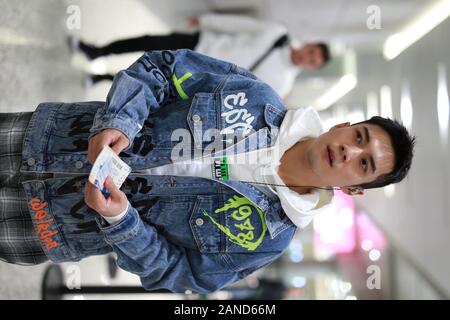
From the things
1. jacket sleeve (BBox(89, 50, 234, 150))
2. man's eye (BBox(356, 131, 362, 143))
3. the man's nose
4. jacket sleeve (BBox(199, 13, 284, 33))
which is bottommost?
the man's nose

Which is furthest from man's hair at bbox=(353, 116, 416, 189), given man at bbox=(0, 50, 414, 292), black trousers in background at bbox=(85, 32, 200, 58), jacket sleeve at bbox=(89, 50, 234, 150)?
black trousers in background at bbox=(85, 32, 200, 58)

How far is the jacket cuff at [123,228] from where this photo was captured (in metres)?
1.20

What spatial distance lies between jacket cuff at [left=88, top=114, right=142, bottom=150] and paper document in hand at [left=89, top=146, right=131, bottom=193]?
0.08m

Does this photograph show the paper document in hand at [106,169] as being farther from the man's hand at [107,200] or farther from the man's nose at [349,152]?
the man's nose at [349,152]

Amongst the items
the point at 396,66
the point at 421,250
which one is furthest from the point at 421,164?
the point at 396,66

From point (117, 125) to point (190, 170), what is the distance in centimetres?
26

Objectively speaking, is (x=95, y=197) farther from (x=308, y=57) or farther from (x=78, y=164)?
(x=308, y=57)

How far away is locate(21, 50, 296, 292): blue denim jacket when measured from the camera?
1272 mm

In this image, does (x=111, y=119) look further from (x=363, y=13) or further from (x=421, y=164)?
(x=363, y=13)

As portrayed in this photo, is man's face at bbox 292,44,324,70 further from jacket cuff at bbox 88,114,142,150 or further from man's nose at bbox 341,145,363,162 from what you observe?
jacket cuff at bbox 88,114,142,150

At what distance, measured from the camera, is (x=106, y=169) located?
1.09 metres

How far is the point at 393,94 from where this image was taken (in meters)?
5.20

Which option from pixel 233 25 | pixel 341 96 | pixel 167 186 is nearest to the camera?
pixel 167 186

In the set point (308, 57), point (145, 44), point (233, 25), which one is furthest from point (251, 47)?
point (145, 44)
